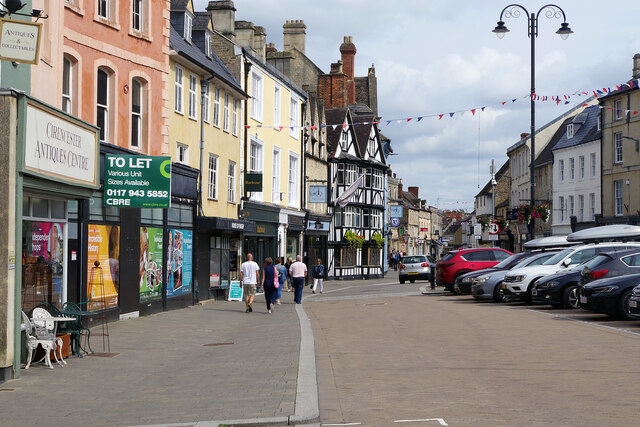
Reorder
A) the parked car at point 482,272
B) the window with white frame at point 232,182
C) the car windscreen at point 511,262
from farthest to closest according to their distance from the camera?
the window with white frame at point 232,182, the car windscreen at point 511,262, the parked car at point 482,272

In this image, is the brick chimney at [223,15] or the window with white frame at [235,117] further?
the brick chimney at [223,15]

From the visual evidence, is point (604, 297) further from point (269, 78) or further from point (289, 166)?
point (289, 166)

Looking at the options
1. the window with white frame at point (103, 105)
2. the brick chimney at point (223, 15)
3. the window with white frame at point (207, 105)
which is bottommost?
the window with white frame at point (103, 105)

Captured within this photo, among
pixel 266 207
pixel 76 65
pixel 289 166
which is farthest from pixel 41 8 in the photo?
pixel 289 166

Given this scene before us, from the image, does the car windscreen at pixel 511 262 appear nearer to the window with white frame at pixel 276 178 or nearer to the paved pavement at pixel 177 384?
the paved pavement at pixel 177 384

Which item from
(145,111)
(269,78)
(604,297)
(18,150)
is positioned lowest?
(604,297)

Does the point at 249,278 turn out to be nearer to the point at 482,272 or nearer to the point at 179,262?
the point at 179,262

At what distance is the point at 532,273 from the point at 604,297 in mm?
6172

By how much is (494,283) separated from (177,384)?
57.2 feet

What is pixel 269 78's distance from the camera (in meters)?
40.5

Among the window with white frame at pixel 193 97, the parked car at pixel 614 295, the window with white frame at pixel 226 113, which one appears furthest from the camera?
the window with white frame at pixel 226 113

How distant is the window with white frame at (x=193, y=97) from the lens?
2873 centimetres

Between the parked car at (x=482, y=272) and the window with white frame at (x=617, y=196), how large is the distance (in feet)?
72.4

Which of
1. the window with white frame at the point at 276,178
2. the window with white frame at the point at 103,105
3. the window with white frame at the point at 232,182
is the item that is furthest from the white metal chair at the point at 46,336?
the window with white frame at the point at 276,178
